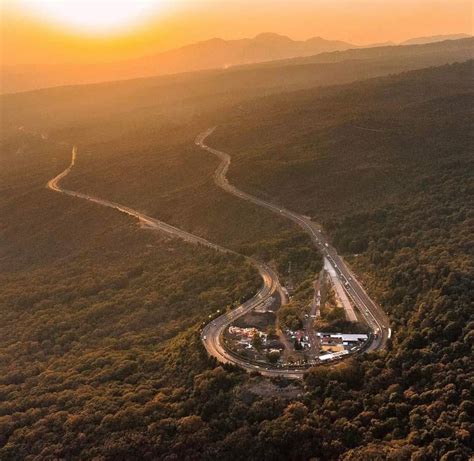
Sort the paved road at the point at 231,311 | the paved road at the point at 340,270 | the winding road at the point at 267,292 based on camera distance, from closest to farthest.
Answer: the winding road at the point at 267,292, the paved road at the point at 231,311, the paved road at the point at 340,270

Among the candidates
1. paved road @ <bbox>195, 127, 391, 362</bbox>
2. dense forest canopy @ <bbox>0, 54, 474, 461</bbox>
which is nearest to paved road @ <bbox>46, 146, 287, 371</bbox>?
paved road @ <bbox>195, 127, 391, 362</bbox>

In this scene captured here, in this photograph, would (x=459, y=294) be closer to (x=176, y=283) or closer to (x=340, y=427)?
(x=340, y=427)

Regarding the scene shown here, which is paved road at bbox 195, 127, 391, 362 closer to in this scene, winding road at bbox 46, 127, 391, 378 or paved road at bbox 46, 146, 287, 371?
winding road at bbox 46, 127, 391, 378

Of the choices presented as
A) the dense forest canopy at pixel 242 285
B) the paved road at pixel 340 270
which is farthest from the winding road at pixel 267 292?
the dense forest canopy at pixel 242 285

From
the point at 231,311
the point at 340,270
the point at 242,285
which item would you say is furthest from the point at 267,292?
the point at 340,270

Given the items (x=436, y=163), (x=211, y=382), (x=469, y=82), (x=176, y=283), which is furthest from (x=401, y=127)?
(x=211, y=382)

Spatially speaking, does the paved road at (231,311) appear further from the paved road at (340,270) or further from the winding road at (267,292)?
the paved road at (340,270)

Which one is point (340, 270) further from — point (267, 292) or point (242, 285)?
point (242, 285)
